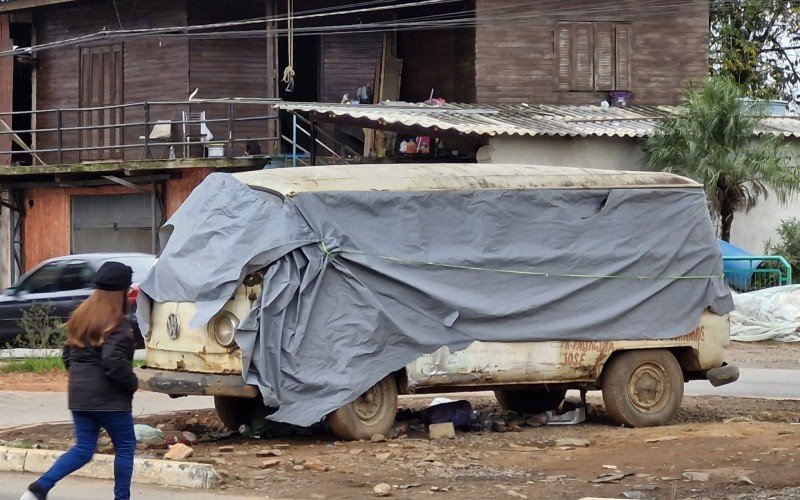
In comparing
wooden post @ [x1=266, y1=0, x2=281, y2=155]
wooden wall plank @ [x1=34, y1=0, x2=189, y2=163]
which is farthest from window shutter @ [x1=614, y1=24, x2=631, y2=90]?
wooden wall plank @ [x1=34, y1=0, x2=189, y2=163]

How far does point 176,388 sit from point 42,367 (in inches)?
296

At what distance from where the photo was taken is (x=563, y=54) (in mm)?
26031

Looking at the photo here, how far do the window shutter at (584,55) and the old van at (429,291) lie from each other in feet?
48.7

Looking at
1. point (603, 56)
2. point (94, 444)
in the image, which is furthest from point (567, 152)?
point (94, 444)

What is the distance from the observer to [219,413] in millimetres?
10992

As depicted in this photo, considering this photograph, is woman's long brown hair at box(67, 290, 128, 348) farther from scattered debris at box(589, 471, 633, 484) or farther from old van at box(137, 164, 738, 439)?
scattered debris at box(589, 471, 633, 484)

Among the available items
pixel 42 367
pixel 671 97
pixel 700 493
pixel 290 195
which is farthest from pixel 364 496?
pixel 671 97

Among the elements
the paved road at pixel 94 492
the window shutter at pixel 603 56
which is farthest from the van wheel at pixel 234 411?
the window shutter at pixel 603 56

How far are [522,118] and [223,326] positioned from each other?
14372 mm

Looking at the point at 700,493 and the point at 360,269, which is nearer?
the point at 700,493

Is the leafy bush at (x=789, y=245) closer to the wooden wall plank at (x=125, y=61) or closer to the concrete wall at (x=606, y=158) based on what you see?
the concrete wall at (x=606, y=158)

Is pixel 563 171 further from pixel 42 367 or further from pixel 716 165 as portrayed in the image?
pixel 716 165

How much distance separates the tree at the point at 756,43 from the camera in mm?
34344

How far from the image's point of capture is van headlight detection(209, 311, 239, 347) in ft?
31.7
